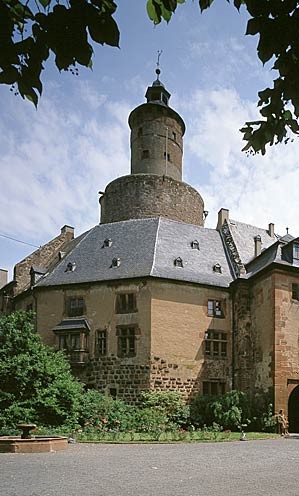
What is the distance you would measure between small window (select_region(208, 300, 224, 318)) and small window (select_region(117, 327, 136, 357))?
4612 mm

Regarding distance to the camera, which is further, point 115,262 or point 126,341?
point 115,262

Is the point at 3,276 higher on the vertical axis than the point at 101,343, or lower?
higher

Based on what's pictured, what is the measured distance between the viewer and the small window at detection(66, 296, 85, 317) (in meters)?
31.1

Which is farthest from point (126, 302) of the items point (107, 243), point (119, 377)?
point (107, 243)

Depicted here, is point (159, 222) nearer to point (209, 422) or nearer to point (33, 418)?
point (209, 422)

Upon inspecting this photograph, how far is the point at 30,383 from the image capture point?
22906mm

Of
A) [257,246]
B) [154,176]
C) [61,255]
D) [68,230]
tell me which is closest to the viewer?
[257,246]

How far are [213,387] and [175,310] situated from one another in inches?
191

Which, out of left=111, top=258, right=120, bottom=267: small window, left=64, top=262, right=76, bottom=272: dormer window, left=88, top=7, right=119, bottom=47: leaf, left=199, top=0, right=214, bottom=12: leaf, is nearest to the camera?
left=88, top=7, right=119, bottom=47: leaf

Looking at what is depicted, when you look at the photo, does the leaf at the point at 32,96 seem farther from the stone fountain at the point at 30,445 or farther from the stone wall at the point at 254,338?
the stone wall at the point at 254,338

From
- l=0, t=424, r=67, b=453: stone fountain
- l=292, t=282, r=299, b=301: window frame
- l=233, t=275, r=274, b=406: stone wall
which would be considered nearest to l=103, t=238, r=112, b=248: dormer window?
l=233, t=275, r=274, b=406: stone wall

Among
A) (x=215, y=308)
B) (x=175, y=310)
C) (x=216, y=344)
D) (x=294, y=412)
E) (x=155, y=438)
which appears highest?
(x=215, y=308)

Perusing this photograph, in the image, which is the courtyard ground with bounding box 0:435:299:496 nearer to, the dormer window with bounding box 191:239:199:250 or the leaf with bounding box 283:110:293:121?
the leaf with bounding box 283:110:293:121

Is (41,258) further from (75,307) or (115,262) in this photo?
(115,262)
